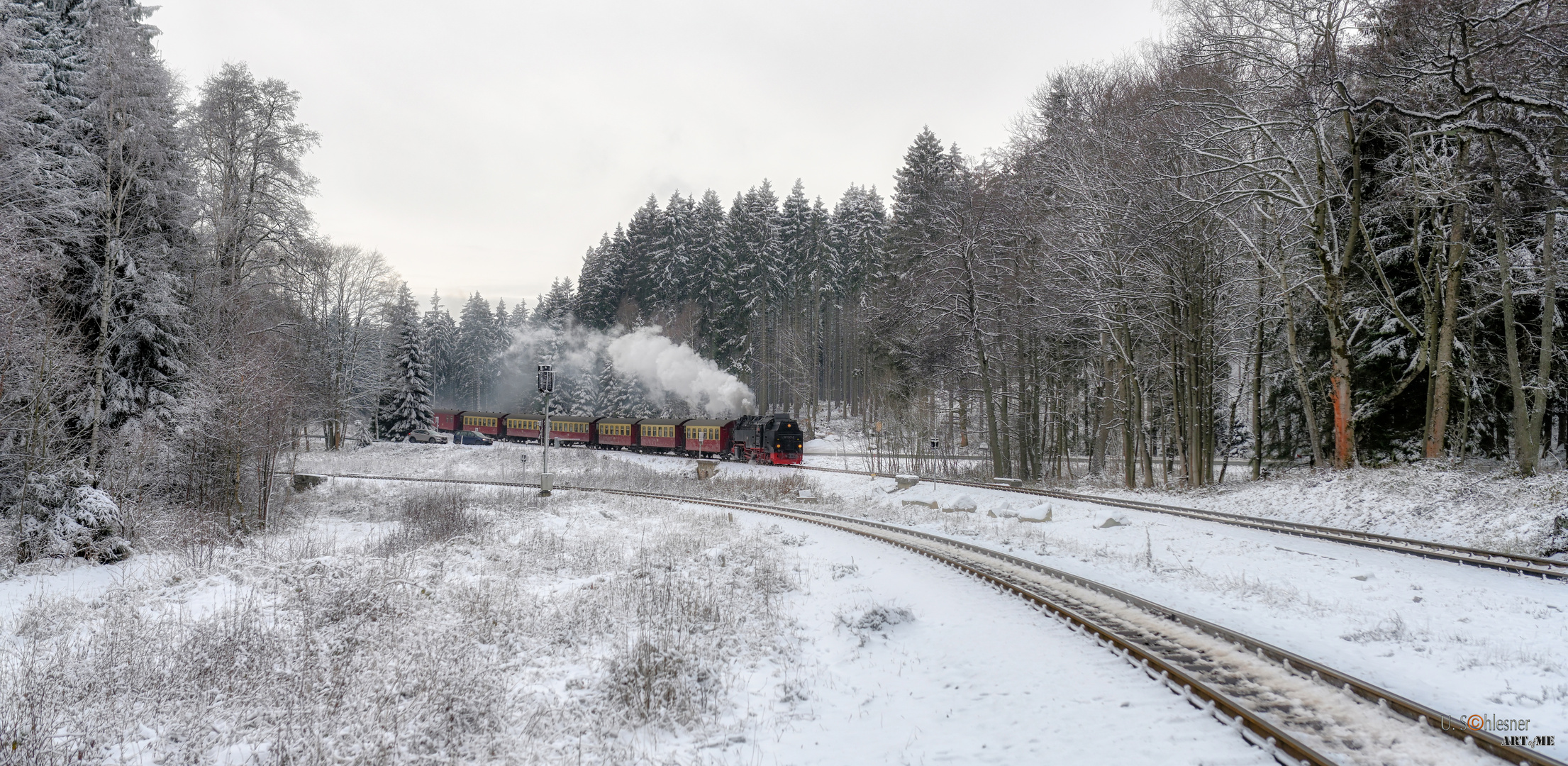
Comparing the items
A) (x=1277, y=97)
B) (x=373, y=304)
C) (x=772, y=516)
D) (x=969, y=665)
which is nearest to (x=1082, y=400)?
(x=1277, y=97)

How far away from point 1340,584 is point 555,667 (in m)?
10.4

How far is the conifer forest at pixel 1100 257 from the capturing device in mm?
12508

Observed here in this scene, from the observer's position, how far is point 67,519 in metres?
11.2

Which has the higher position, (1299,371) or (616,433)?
(1299,371)

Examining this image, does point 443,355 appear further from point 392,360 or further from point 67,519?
point 67,519

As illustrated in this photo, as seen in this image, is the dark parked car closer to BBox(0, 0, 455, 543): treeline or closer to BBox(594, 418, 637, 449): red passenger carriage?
BBox(594, 418, 637, 449): red passenger carriage

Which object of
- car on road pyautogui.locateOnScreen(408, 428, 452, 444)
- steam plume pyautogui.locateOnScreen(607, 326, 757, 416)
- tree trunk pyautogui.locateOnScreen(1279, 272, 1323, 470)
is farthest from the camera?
steam plume pyautogui.locateOnScreen(607, 326, 757, 416)

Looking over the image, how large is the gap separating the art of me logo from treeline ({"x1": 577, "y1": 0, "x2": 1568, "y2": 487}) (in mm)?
11086

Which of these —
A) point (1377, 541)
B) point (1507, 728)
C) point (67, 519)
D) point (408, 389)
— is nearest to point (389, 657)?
point (67, 519)

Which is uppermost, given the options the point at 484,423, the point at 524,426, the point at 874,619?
the point at 484,423

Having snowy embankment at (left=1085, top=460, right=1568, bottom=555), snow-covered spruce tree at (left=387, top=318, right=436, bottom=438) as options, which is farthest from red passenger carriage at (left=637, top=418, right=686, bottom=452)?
snowy embankment at (left=1085, top=460, right=1568, bottom=555)

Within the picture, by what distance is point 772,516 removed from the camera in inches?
744

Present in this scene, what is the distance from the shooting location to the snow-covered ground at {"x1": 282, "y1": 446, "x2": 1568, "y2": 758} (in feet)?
20.2

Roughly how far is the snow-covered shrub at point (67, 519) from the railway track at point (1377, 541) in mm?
20051
